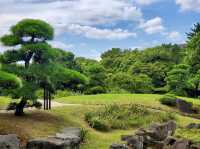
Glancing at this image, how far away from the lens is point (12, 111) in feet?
76.4

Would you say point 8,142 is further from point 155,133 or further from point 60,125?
point 155,133

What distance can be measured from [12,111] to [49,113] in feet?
6.40

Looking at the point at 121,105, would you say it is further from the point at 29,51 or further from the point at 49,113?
the point at 29,51

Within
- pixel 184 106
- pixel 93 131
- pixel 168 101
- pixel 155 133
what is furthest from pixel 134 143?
pixel 184 106

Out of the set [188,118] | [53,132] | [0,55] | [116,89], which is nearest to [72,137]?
[53,132]

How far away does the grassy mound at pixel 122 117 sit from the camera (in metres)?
23.4

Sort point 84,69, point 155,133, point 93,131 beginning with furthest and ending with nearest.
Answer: point 84,69 → point 93,131 → point 155,133

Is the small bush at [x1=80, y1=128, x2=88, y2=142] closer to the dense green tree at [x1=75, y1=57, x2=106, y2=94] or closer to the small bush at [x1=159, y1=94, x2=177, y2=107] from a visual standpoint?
the small bush at [x1=159, y1=94, x2=177, y2=107]

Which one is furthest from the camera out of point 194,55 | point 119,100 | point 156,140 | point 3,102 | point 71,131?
point 194,55

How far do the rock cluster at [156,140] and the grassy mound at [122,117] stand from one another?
3.98 meters

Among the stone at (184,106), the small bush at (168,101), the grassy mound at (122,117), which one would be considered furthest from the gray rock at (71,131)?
the stone at (184,106)

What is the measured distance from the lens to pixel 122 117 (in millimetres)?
25953

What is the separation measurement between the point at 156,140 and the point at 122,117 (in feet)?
22.8

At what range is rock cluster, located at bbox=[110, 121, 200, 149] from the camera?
1759cm
